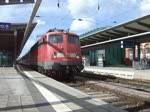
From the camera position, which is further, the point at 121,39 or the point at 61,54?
the point at 121,39

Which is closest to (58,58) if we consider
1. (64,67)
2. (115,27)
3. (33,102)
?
(64,67)

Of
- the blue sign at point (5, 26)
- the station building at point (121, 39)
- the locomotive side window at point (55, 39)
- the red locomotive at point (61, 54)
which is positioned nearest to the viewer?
the red locomotive at point (61, 54)

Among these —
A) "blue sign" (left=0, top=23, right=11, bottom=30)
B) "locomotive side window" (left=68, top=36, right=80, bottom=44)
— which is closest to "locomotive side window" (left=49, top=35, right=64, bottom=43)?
"locomotive side window" (left=68, top=36, right=80, bottom=44)

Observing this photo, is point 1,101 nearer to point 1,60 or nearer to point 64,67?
point 64,67

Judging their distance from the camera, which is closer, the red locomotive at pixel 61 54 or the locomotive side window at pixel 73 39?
the red locomotive at pixel 61 54

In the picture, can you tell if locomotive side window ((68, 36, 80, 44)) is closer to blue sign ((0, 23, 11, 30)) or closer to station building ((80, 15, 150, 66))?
station building ((80, 15, 150, 66))

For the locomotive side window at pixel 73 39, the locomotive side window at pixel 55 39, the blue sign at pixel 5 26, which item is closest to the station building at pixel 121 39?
the locomotive side window at pixel 73 39

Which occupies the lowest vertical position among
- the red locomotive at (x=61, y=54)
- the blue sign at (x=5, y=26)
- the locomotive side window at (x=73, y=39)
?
the red locomotive at (x=61, y=54)

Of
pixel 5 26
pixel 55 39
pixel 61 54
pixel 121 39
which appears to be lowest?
pixel 61 54

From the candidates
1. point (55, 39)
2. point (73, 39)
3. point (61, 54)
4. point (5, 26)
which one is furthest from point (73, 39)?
point (5, 26)

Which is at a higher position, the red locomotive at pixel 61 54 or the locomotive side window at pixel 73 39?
the locomotive side window at pixel 73 39

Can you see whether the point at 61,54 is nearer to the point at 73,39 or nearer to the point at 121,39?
the point at 73,39

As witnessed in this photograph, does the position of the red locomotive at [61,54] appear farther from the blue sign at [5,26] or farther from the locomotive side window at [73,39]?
the blue sign at [5,26]

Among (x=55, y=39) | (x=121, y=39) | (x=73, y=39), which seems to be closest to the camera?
(x=55, y=39)
